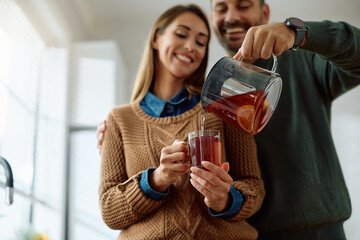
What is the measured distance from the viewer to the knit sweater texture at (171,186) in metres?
1.13

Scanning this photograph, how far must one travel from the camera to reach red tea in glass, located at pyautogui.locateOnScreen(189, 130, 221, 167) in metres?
1.01

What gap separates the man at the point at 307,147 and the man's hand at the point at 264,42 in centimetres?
18

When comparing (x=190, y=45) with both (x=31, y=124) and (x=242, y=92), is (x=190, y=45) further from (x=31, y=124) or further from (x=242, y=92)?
(x=31, y=124)

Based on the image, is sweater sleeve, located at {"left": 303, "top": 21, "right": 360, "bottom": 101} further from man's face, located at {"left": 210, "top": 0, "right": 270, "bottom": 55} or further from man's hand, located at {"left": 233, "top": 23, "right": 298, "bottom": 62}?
man's face, located at {"left": 210, "top": 0, "right": 270, "bottom": 55}

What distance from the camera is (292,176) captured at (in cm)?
143

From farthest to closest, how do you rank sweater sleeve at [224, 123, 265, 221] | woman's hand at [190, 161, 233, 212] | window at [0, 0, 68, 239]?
window at [0, 0, 68, 239] < sweater sleeve at [224, 123, 265, 221] < woman's hand at [190, 161, 233, 212]

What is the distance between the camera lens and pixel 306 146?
1.46 meters

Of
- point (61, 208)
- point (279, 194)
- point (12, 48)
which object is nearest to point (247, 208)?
point (279, 194)

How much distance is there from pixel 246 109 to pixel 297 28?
290mm

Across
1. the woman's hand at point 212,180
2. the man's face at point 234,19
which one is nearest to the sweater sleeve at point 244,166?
the woman's hand at point 212,180

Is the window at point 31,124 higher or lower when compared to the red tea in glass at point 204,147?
lower

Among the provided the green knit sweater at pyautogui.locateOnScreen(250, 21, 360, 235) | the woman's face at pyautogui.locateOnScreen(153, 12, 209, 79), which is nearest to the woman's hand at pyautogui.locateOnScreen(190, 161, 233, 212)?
the green knit sweater at pyautogui.locateOnScreen(250, 21, 360, 235)

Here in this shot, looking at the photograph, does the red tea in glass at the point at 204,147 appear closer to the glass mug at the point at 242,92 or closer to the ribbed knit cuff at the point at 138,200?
the glass mug at the point at 242,92

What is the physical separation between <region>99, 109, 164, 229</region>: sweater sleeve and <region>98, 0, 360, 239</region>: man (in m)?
0.12
